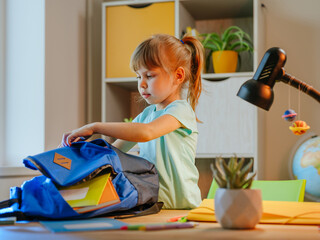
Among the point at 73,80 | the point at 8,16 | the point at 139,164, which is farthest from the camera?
the point at 73,80

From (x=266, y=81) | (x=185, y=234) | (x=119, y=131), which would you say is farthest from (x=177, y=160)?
(x=185, y=234)

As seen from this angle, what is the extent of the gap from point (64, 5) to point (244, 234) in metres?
2.42

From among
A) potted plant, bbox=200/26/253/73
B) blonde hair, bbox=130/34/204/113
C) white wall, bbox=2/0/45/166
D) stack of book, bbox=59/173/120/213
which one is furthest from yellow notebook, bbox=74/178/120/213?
potted plant, bbox=200/26/253/73

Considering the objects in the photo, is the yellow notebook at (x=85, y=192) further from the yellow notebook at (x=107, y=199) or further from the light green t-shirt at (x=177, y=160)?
the light green t-shirt at (x=177, y=160)

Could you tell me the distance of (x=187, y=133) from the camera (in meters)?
1.28

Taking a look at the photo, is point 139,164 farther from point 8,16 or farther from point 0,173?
point 8,16

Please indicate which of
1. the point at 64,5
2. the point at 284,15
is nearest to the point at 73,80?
the point at 64,5

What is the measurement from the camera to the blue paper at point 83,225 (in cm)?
73

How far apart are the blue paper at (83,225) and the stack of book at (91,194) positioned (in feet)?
0.10

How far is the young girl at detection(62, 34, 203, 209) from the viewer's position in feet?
3.62

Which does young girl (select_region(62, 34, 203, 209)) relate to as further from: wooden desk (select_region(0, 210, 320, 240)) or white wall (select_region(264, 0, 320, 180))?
white wall (select_region(264, 0, 320, 180))

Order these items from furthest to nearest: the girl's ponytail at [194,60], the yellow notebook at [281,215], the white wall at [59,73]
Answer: the white wall at [59,73]
the girl's ponytail at [194,60]
the yellow notebook at [281,215]

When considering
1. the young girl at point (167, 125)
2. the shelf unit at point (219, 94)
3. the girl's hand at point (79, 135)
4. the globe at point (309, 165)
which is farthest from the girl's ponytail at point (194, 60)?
the globe at point (309, 165)

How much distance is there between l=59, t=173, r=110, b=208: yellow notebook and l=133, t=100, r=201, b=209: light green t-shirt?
1.04ft
